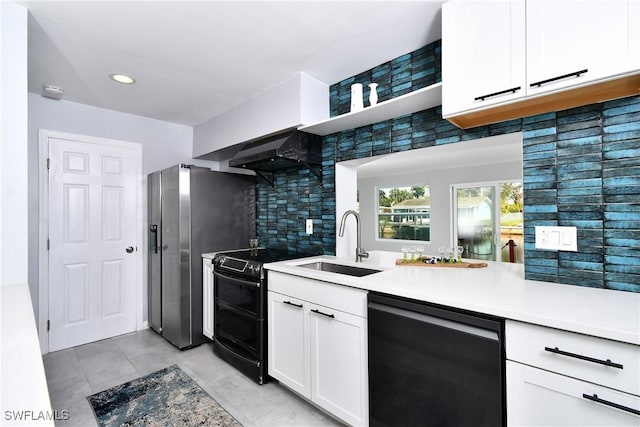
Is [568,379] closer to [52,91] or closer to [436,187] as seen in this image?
[52,91]

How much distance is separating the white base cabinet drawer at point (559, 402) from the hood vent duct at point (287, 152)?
1.91 meters

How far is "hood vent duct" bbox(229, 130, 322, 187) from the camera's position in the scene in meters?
2.43

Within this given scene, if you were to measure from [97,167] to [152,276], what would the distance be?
1271 mm

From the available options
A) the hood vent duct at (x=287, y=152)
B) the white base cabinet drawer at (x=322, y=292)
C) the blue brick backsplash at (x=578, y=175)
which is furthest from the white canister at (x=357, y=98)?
the white base cabinet drawer at (x=322, y=292)

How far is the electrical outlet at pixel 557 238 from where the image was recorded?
1459mm

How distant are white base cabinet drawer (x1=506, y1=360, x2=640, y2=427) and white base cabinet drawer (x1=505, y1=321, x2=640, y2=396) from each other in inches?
1.0

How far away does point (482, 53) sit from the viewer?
1461mm

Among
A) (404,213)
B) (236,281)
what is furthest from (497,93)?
(404,213)

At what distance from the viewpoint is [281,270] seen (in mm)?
2111

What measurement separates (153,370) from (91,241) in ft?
5.01

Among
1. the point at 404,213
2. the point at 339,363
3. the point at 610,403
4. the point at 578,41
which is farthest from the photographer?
the point at 404,213

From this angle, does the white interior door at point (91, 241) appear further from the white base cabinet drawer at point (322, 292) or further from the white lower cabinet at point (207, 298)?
the white base cabinet drawer at point (322, 292)

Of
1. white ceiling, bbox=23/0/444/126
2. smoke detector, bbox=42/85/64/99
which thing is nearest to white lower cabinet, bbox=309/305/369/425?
white ceiling, bbox=23/0/444/126

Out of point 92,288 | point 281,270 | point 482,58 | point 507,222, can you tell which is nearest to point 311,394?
point 281,270
